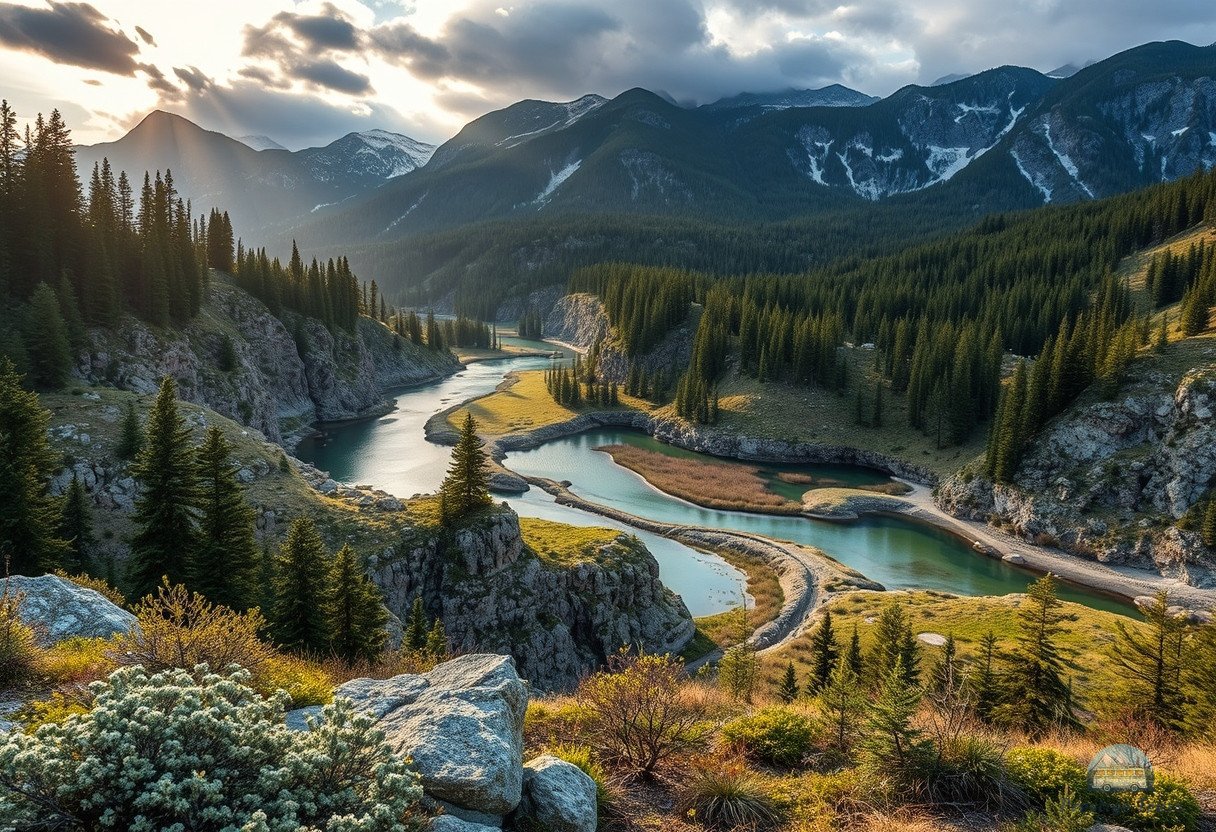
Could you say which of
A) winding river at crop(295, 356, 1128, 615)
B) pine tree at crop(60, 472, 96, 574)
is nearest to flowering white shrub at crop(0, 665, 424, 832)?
pine tree at crop(60, 472, 96, 574)

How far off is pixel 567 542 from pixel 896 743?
146 feet

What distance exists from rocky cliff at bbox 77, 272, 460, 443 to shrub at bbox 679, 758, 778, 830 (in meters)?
80.2

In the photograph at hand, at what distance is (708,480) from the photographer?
98625 mm

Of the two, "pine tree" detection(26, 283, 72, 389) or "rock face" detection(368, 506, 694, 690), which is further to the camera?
"pine tree" detection(26, 283, 72, 389)

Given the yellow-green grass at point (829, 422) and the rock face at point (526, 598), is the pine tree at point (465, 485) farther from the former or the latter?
the yellow-green grass at point (829, 422)

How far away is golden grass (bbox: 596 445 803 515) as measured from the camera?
295 ft

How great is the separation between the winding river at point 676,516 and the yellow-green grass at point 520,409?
7196 millimetres

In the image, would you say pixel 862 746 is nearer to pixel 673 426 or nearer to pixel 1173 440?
pixel 1173 440

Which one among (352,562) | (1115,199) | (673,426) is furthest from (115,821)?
(1115,199)

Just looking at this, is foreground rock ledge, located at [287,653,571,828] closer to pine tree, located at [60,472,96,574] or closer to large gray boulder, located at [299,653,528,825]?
large gray boulder, located at [299,653,528,825]

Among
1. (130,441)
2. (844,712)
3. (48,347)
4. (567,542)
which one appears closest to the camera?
(844,712)

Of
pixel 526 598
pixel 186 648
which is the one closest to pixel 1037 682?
pixel 186 648

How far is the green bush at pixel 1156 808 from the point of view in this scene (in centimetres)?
1074

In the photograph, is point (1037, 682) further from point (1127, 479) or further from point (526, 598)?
point (1127, 479)
